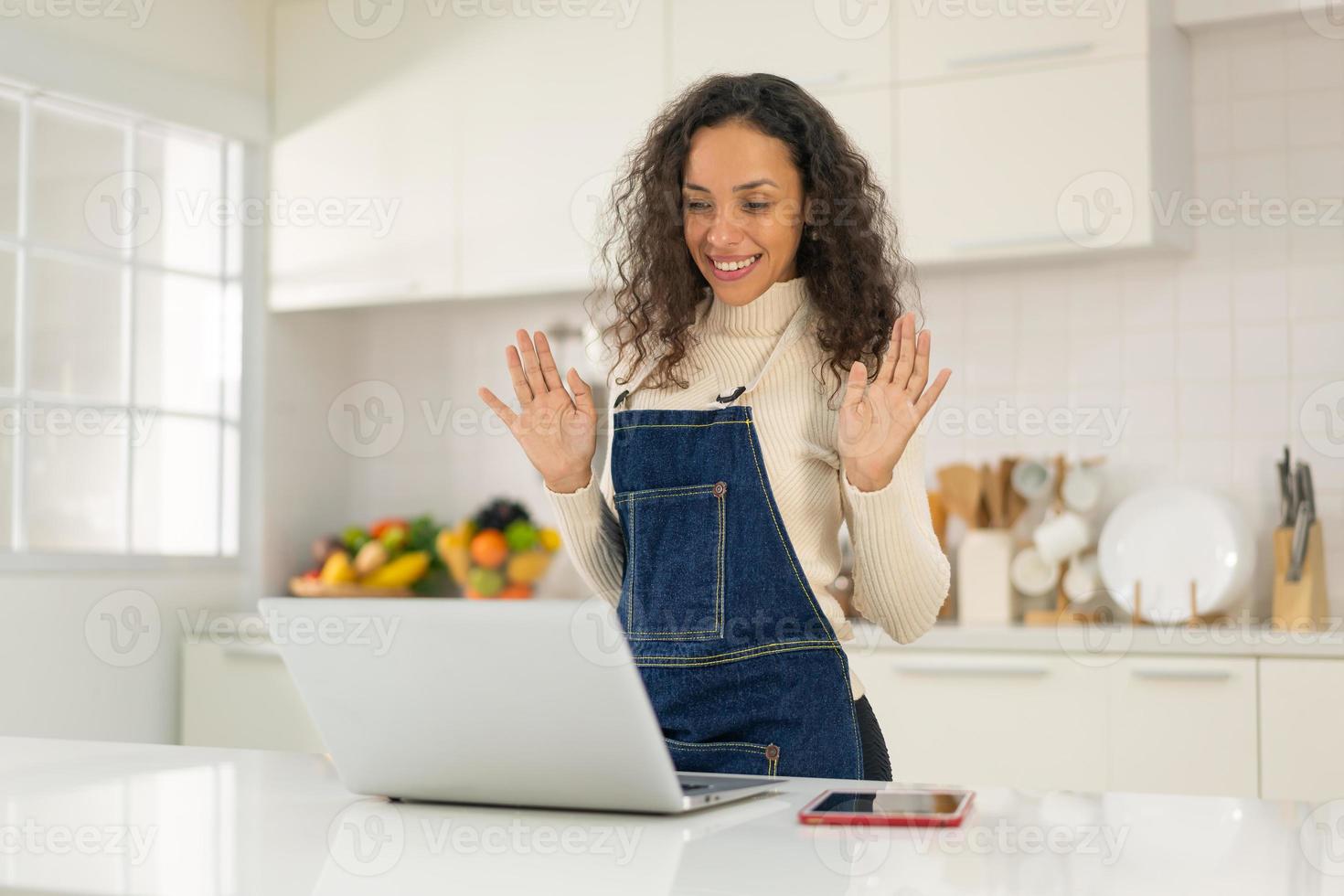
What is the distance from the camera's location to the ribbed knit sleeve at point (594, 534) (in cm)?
148

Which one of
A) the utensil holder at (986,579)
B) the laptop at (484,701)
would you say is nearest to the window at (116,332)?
the utensil holder at (986,579)

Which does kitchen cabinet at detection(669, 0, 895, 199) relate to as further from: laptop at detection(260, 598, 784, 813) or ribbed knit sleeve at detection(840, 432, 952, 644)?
laptop at detection(260, 598, 784, 813)

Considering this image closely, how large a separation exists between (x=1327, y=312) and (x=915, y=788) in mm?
2136

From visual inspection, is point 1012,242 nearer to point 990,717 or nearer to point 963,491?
point 963,491

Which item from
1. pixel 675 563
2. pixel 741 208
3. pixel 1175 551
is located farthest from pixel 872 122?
pixel 675 563

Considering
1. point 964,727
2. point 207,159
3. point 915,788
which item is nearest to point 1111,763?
point 964,727

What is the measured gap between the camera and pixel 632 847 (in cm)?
83

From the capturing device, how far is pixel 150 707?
10.4 ft

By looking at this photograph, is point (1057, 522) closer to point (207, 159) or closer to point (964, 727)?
point (964, 727)

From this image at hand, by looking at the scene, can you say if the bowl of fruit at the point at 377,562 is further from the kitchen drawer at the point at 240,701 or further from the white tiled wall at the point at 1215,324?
the white tiled wall at the point at 1215,324

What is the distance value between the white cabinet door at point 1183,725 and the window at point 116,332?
6.83 ft

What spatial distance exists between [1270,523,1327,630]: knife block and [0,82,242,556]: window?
7.56 ft

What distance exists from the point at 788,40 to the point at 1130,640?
54.0 inches

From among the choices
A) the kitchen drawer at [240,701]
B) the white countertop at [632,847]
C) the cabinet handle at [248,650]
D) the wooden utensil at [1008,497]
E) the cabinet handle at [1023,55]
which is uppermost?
the cabinet handle at [1023,55]
